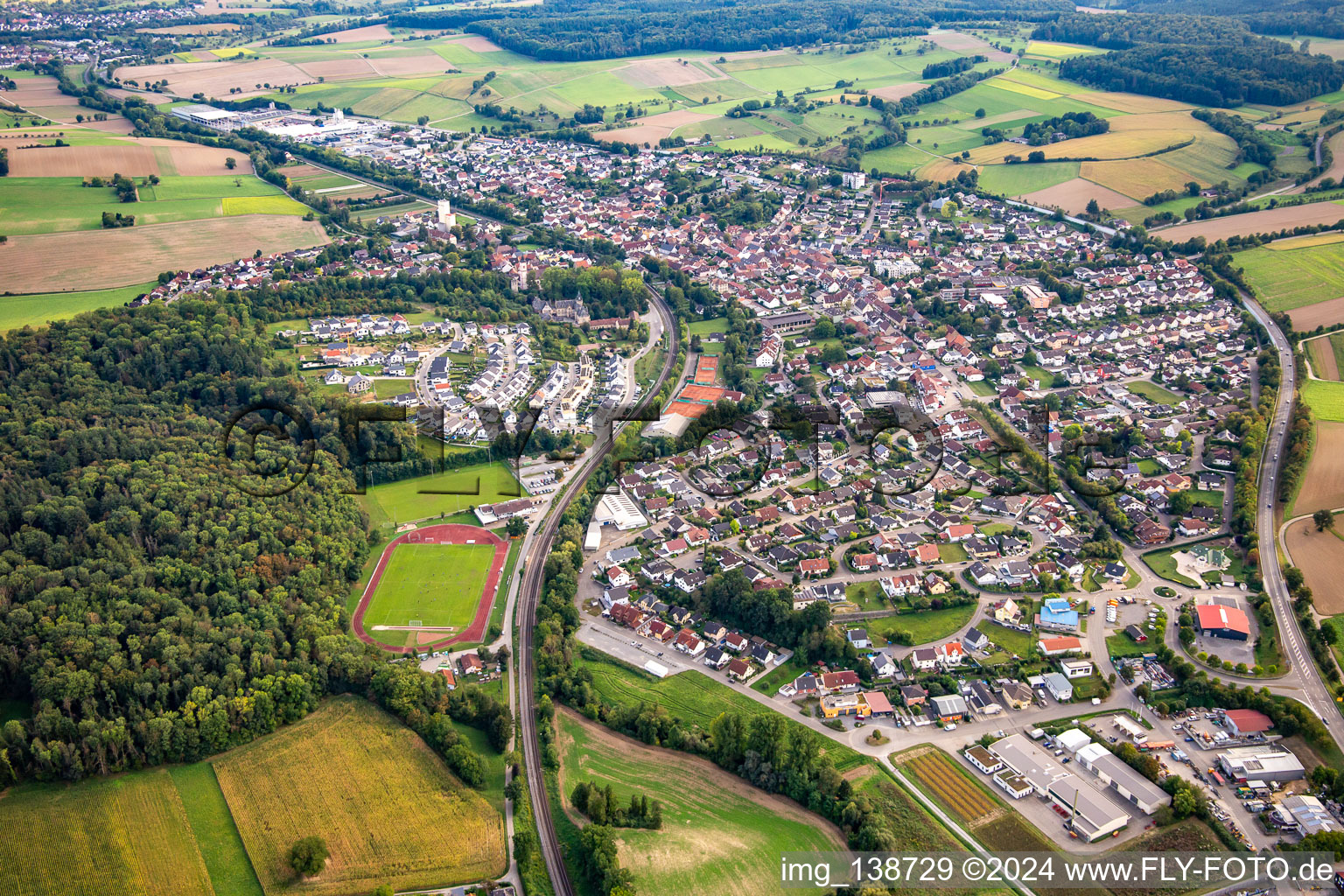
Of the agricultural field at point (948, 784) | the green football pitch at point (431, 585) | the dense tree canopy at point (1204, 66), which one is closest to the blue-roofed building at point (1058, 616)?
the agricultural field at point (948, 784)

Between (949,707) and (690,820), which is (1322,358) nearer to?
(949,707)

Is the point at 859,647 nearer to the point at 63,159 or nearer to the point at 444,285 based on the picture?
the point at 444,285

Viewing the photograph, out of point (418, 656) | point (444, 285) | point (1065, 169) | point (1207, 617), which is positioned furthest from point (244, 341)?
point (1065, 169)

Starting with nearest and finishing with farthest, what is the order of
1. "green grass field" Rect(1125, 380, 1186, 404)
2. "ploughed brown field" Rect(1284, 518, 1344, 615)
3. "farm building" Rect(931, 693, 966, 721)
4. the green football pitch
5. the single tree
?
the single tree < "farm building" Rect(931, 693, 966, 721) < "ploughed brown field" Rect(1284, 518, 1344, 615) < the green football pitch < "green grass field" Rect(1125, 380, 1186, 404)

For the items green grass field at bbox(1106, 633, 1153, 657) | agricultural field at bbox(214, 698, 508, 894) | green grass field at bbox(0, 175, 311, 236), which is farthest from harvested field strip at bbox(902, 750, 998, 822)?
green grass field at bbox(0, 175, 311, 236)

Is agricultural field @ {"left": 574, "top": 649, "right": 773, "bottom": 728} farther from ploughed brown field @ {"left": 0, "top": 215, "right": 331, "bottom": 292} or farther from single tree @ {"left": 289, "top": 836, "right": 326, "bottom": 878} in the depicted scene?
ploughed brown field @ {"left": 0, "top": 215, "right": 331, "bottom": 292}

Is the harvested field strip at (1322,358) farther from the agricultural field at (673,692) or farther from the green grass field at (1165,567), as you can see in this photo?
the agricultural field at (673,692)

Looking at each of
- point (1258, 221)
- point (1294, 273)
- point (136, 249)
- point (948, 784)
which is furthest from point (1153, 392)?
point (136, 249)
